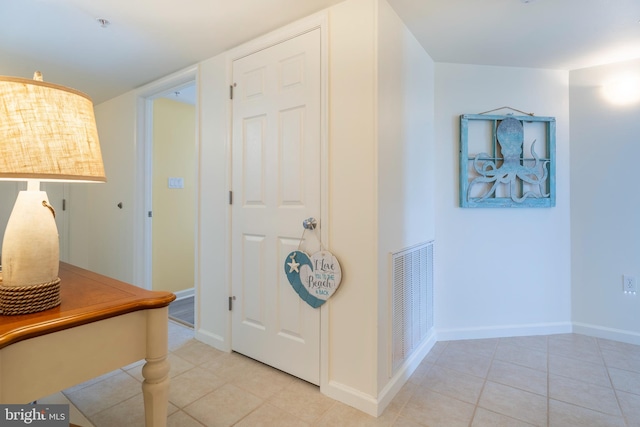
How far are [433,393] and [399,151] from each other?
4.54ft

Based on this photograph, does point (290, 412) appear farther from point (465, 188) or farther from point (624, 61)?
point (624, 61)

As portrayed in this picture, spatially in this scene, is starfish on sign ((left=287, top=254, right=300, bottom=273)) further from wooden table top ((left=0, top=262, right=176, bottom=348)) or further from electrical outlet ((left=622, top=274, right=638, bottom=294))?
electrical outlet ((left=622, top=274, right=638, bottom=294))

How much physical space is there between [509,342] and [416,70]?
7.02 feet

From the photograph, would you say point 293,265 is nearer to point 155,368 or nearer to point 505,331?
point 155,368

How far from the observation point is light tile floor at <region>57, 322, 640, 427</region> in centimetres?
153

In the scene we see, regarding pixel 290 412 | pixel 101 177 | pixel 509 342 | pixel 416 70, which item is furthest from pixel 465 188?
pixel 101 177

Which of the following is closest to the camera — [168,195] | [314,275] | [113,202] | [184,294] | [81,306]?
[81,306]

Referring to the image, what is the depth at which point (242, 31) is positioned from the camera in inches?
77.3

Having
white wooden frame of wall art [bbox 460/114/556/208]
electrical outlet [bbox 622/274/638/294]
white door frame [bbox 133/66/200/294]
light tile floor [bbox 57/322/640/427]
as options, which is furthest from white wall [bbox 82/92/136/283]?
electrical outlet [bbox 622/274/638/294]

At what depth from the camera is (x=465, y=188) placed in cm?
244

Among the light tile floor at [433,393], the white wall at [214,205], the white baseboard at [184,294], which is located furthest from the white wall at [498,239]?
the white baseboard at [184,294]

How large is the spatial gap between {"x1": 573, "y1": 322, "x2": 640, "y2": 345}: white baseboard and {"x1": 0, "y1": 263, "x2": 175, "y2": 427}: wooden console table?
3.06 m

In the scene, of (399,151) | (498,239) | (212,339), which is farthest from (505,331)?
(212,339)

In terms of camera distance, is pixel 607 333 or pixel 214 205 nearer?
pixel 214 205
